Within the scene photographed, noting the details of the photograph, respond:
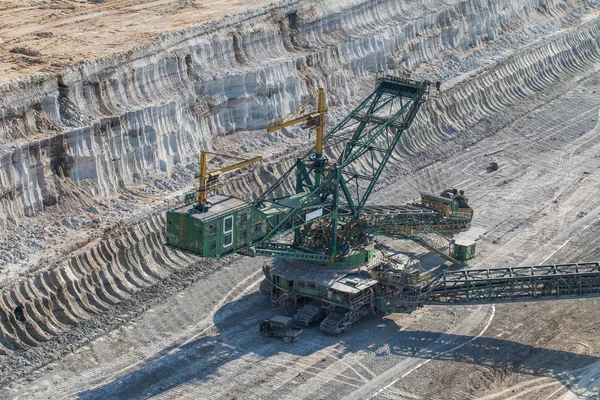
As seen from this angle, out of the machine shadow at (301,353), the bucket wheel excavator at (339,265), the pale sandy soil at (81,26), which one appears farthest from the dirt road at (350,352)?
the pale sandy soil at (81,26)

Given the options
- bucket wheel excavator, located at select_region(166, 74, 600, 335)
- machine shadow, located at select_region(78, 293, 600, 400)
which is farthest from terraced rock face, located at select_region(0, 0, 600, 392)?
bucket wheel excavator, located at select_region(166, 74, 600, 335)

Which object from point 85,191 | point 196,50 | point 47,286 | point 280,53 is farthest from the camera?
point 280,53

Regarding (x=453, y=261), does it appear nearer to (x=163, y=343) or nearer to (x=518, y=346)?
(x=518, y=346)

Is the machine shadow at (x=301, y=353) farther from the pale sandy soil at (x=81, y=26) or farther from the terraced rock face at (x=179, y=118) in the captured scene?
the pale sandy soil at (x=81, y=26)

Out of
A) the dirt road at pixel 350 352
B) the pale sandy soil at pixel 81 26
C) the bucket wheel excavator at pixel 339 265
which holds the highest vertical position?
the pale sandy soil at pixel 81 26

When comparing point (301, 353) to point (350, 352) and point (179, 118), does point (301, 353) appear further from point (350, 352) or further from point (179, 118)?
point (179, 118)

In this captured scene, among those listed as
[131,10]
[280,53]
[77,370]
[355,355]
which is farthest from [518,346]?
[131,10]

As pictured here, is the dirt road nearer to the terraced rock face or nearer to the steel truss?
the steel truss
